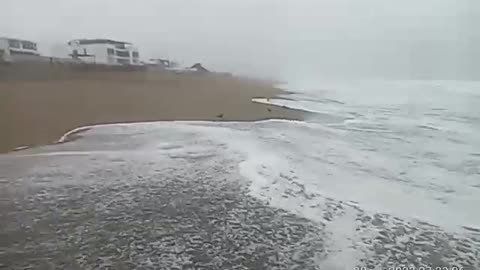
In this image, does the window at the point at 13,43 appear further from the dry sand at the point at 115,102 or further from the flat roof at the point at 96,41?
the flat roof at the point at 96,41

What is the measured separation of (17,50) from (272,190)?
233cm

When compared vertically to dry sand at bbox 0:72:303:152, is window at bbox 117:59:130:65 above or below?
above

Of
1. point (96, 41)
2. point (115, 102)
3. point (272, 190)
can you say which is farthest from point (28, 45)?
point (272, 190)

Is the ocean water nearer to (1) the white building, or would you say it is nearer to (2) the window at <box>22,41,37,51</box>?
(1) the white building

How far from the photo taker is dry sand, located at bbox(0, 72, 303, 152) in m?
3.57

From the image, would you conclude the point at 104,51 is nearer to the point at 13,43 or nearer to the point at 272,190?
the point at 13,43

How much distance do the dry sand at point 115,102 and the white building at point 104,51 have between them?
127 millimetres

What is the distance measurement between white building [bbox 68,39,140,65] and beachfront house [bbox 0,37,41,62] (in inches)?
13.3

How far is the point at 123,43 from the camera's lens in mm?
4469

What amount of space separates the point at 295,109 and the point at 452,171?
3.26 m

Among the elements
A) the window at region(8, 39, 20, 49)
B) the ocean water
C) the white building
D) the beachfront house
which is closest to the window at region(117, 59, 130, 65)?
the white building

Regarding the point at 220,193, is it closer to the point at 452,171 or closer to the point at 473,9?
the point at 452,171

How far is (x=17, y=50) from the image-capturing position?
370 centimetres

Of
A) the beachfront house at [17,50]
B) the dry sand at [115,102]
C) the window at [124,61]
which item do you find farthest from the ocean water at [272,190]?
the beachfront house at [17,50]
